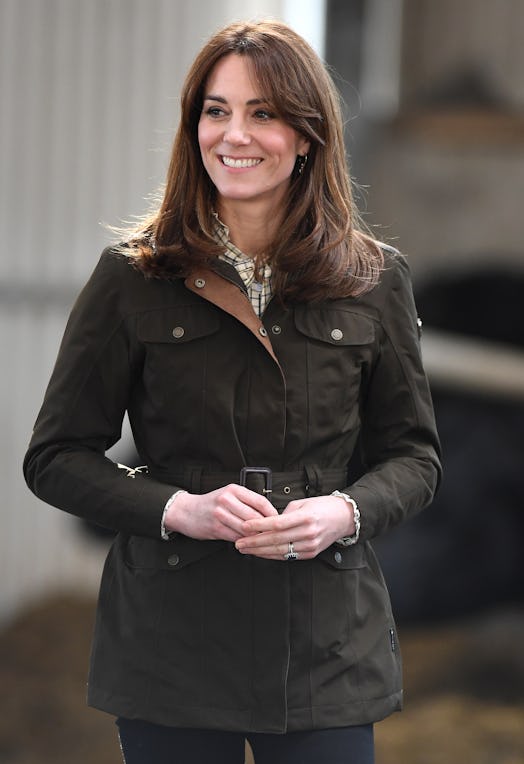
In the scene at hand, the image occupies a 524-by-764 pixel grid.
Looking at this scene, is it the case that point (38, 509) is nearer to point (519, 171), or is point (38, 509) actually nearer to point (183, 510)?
point (519, 171)

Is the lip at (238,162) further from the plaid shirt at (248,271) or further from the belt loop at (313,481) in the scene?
the belt loop at (313,481)

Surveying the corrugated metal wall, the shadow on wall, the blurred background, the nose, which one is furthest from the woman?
the corrugated metal wall

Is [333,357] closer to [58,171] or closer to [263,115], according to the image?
[263,115]

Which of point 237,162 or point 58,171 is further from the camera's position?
point 58,171

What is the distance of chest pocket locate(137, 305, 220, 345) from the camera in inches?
64.3

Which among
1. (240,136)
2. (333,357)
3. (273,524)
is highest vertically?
(240,136)

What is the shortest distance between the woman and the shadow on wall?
2.98m

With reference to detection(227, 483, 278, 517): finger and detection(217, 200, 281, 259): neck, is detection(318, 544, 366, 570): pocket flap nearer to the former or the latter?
detection(227, 483, 278, 517): finger

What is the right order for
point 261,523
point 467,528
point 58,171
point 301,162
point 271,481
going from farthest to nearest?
point 58,171
point 467,528
point 301,162
point 271,481
point 261,523

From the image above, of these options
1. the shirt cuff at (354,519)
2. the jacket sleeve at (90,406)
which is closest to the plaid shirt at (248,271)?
the jacket sleeve at (90,406)

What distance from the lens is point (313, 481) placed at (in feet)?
5.36

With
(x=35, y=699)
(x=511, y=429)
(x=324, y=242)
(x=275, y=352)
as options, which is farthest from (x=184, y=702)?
(x=511, y=429)

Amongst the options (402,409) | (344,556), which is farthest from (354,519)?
(402,409)

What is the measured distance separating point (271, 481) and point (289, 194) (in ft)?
1.17
